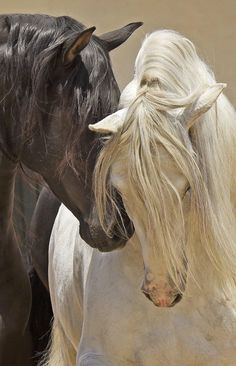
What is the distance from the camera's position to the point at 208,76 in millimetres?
2936

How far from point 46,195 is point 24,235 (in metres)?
0.52

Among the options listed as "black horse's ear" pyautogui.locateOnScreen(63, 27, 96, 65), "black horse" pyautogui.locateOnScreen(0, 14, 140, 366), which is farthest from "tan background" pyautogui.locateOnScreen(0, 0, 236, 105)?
"black horse's ear" pyautogui.locateOnScreen(63, 27, 96, 65)

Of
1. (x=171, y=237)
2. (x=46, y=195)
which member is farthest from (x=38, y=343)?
(x=171, y=237)

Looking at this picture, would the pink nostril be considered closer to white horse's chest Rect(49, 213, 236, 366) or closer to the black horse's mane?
white horse's chest Rect(49, 213, 236, 366)

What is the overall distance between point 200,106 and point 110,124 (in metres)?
0.22

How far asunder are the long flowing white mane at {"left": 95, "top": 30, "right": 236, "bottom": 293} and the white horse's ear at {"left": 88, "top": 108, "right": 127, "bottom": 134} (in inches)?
0.6

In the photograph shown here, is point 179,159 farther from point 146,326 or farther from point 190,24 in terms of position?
point 190,24

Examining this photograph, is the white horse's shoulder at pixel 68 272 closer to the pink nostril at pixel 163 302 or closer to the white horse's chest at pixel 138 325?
the white horse's chest at pixel 138 325

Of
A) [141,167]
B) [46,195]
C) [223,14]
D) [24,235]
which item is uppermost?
[141,167]

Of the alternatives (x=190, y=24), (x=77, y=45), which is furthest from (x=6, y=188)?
(x=190, y=24)

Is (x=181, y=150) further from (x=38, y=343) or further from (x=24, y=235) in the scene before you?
(x=24, y=235)

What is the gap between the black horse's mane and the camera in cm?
297

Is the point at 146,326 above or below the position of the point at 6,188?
above

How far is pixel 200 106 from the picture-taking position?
2723 millimetres
